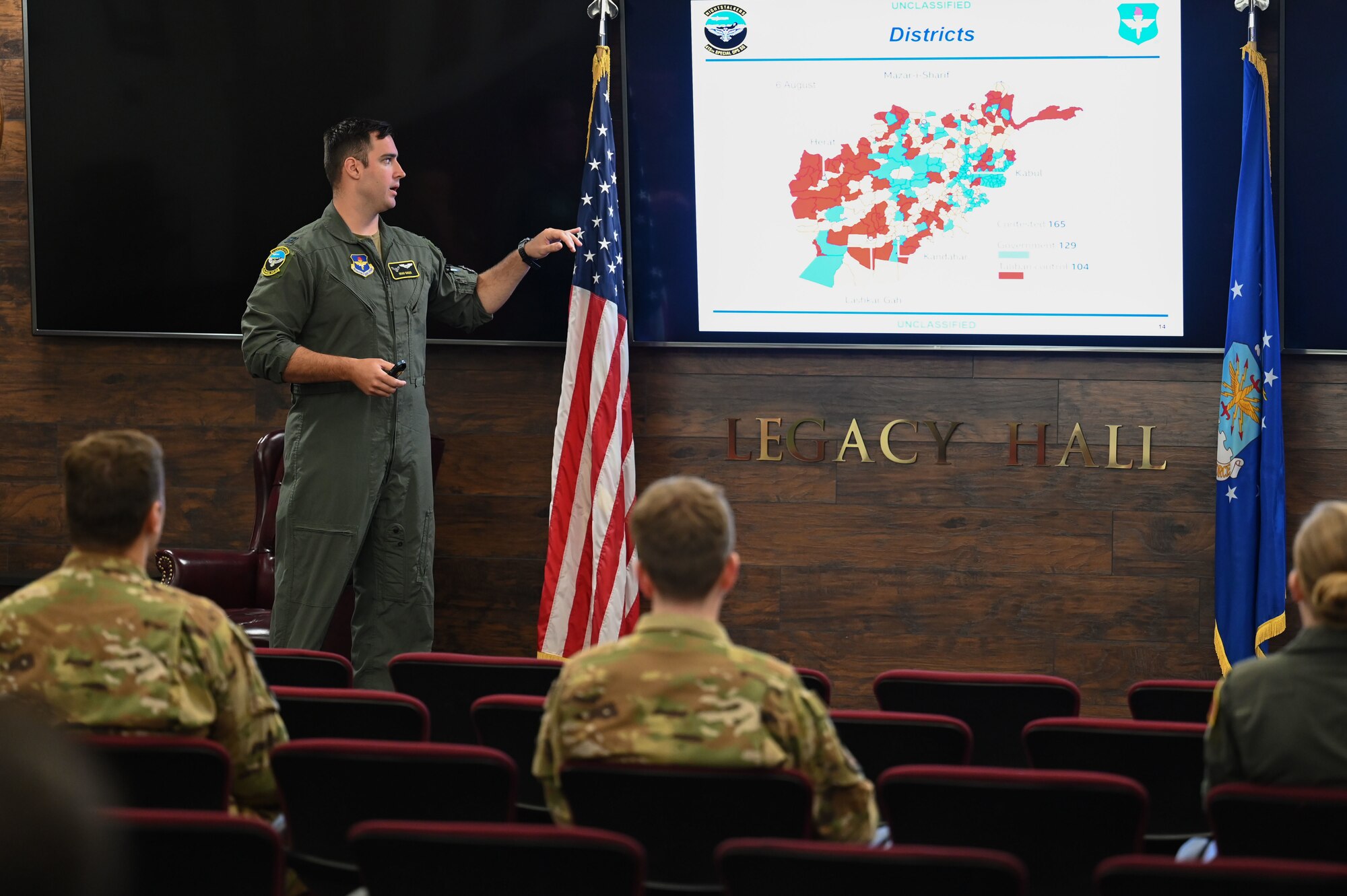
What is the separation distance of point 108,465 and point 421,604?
96.0 inches

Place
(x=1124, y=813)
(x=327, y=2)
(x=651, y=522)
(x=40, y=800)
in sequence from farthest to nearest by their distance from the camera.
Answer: (x=327, y=2)
(x=651, y=522)
(x=1124, y=813)
(x=40, y=800)

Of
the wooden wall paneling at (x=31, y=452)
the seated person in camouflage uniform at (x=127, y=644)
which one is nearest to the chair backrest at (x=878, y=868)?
the seated person in camouflage uniform at (x=127, y=644)

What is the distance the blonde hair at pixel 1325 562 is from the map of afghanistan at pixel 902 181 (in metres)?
2.92

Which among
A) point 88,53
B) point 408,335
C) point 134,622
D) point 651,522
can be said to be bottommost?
point 134,622

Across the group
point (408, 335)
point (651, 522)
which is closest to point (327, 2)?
point (408, 335)

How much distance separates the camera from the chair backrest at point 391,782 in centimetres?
236

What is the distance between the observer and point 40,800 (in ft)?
2.29

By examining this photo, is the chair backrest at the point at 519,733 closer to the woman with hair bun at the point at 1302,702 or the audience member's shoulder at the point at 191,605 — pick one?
the audience member's shoulder at the point at 191,605

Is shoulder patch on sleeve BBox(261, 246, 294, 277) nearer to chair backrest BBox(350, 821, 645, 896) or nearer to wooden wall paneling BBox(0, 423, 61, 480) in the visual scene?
wooden wall paneling BBox(0, 423, 61, 480)

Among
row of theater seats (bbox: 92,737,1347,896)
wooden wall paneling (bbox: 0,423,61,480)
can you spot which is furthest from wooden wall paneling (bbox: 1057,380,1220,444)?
wooden wall paneling (bbox: 0,423,61,480)

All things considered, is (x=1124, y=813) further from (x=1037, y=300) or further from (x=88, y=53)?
(x=88, y=53)

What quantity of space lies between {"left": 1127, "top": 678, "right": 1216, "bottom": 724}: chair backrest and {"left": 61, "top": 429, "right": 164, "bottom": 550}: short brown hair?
2214 millimetres

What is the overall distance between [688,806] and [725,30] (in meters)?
3.77

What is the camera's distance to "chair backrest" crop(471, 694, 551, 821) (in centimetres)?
285
